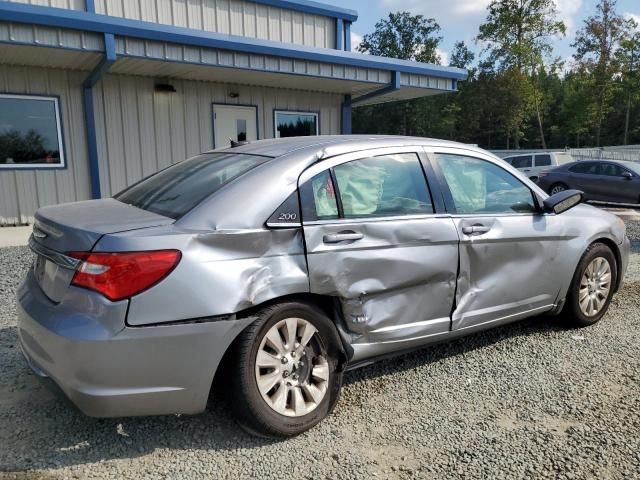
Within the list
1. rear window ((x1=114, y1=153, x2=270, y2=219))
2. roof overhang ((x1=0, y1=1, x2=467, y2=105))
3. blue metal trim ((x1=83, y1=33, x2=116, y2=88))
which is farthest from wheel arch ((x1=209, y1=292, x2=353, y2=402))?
roof overhang ((x1=0, y1=1, x2=467, y2=105))

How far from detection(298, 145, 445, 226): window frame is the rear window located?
310 millimetres

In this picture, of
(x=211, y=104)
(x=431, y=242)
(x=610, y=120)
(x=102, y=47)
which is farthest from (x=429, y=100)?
(x=431, y=242)

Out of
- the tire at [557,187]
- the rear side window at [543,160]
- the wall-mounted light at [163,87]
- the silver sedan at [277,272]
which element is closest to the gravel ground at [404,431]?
the silver sedan at [277,272]

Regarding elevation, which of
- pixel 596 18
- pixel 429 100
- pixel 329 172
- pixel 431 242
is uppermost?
pixel 596 18

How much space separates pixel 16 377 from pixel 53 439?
92cm

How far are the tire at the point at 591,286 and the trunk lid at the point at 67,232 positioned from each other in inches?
128

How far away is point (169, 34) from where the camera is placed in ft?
26.0

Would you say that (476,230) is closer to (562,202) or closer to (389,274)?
(389,274)

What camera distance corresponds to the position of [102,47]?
7598mm

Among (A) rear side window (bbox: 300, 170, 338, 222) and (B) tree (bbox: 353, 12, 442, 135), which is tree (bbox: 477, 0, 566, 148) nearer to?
(B) tree (bbox: 353, 12, 442, 135)

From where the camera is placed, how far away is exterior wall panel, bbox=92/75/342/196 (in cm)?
954

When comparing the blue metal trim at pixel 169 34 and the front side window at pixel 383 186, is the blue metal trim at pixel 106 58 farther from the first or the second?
the front side window at pixel 383 186

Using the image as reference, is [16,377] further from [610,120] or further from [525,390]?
[610,120]

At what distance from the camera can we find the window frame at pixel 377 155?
2.91 metres
